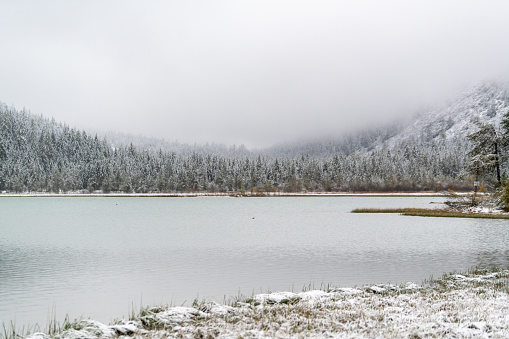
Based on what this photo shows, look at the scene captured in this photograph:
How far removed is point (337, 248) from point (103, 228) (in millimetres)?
27560

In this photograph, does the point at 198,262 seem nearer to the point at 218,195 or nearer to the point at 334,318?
the point at 334,318

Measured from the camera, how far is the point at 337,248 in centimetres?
3009

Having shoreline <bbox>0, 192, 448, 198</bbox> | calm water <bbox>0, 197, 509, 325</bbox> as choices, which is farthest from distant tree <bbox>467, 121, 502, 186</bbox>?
shoreline <bbox>0, 192, 448, 198</bbox>

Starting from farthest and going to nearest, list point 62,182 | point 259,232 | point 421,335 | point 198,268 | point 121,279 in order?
1. point 62,182
2. point 259,232
3. point 198,268
4. point 121,279
5. point 421,335

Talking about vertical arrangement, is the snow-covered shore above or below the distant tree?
below

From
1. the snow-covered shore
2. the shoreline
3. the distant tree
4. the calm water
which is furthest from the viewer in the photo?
the shoreline

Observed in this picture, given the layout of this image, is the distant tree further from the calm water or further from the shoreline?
the shoreline

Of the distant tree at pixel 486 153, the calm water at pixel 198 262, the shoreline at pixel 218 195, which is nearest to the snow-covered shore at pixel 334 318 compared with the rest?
the calm water at pixel 198 262

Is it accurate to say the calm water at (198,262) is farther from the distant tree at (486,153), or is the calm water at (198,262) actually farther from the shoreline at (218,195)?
the shoreline at (218,195)

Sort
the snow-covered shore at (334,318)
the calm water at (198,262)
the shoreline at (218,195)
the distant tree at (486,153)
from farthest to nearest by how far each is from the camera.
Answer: the shoreline at (218,195) < the distant tree at (486,153) < the calm water at (198,262) < the snow-covered shore at (334,318)

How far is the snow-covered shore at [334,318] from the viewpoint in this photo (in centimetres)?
991

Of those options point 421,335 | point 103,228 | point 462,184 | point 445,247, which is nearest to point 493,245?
point 445,247

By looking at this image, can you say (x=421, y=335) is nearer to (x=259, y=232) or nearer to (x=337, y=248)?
(x=337, y=248)

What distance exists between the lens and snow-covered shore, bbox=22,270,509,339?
9906 millimetres
